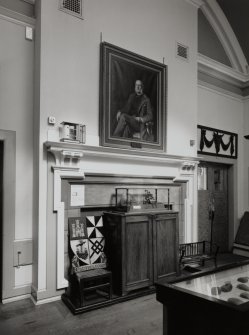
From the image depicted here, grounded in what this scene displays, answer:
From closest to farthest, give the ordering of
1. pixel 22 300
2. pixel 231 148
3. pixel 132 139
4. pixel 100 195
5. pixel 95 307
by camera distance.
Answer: pixel 95 307, pixel 22 300, pixel 100 195, pixel 132 139, pixel 231 148

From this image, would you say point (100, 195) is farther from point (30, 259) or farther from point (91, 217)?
point (30, 259)

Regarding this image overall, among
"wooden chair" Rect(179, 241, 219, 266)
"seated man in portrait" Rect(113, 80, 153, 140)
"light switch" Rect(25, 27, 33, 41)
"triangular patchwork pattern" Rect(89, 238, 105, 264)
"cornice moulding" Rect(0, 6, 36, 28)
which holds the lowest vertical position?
"wooden chair" Rect(179, 241, 219, 266)

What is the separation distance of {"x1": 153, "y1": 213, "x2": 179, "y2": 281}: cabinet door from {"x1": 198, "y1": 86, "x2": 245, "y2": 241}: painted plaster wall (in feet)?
7.96

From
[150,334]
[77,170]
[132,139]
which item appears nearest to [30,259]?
[77,170]

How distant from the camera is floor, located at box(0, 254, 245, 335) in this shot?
268cm

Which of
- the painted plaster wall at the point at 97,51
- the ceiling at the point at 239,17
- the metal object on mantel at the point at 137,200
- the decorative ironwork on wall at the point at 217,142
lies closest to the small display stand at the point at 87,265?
the metal object on mantel at the point at 137,200

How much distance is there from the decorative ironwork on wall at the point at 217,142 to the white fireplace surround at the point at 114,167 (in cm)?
98

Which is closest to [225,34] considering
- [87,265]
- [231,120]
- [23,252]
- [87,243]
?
[231,120]

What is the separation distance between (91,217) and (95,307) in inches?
43.0

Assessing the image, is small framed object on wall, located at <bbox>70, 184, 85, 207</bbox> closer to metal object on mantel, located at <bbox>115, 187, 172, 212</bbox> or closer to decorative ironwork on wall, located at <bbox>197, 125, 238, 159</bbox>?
metal object on mantel, located at <bbox>115, 187, 172, 212</bbox>

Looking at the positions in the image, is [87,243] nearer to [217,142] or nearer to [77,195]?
[77,195]

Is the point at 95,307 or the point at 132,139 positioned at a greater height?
the point at 132,139

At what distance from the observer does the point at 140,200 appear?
167 inches

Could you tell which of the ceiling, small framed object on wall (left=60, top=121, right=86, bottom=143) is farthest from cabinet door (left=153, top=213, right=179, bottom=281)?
the ceiling
